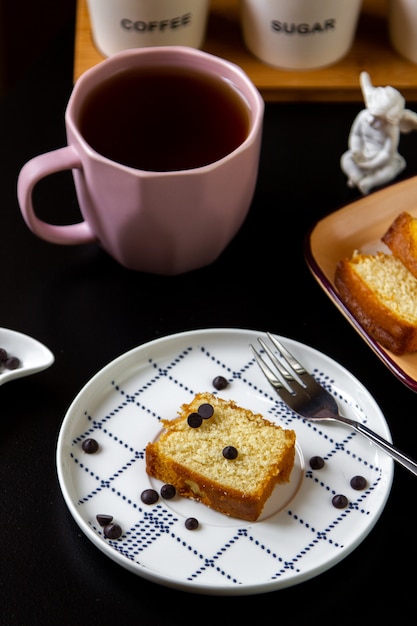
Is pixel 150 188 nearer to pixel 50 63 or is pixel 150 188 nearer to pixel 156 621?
pixel 156 621

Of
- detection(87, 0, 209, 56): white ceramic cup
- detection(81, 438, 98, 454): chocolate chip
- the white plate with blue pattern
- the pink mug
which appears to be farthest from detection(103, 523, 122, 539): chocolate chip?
detection(87, 0, 209, 56): white ceramic cup

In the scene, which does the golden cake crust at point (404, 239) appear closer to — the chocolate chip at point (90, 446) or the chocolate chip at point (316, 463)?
the chocolate chip at point (316, 463)

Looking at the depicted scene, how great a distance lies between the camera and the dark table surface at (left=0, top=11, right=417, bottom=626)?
104 centimetres

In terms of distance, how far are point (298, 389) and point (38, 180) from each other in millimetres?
463

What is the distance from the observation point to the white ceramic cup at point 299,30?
154cm

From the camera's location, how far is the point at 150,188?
1207 mm

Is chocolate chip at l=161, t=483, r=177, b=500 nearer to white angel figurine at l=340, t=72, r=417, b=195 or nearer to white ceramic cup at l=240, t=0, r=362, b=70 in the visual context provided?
white angel figurine at l=340, t=72, r=417, b=195

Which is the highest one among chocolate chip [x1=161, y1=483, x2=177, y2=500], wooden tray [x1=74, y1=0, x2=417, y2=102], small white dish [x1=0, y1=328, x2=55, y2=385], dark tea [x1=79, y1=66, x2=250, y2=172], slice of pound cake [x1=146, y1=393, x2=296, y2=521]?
dark tea [x1=79, y1=66, x2=250, y2=172]

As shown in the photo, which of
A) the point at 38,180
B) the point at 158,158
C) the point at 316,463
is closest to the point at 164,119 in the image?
the point at 158,158

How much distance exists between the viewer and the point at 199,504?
110 cm

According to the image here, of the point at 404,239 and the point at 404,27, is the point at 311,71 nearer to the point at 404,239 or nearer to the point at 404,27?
the point at 404,27

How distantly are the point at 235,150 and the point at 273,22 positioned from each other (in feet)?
1.46

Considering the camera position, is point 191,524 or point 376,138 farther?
point 376,138

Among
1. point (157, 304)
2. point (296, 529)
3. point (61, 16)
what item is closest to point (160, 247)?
point (157, 304)
